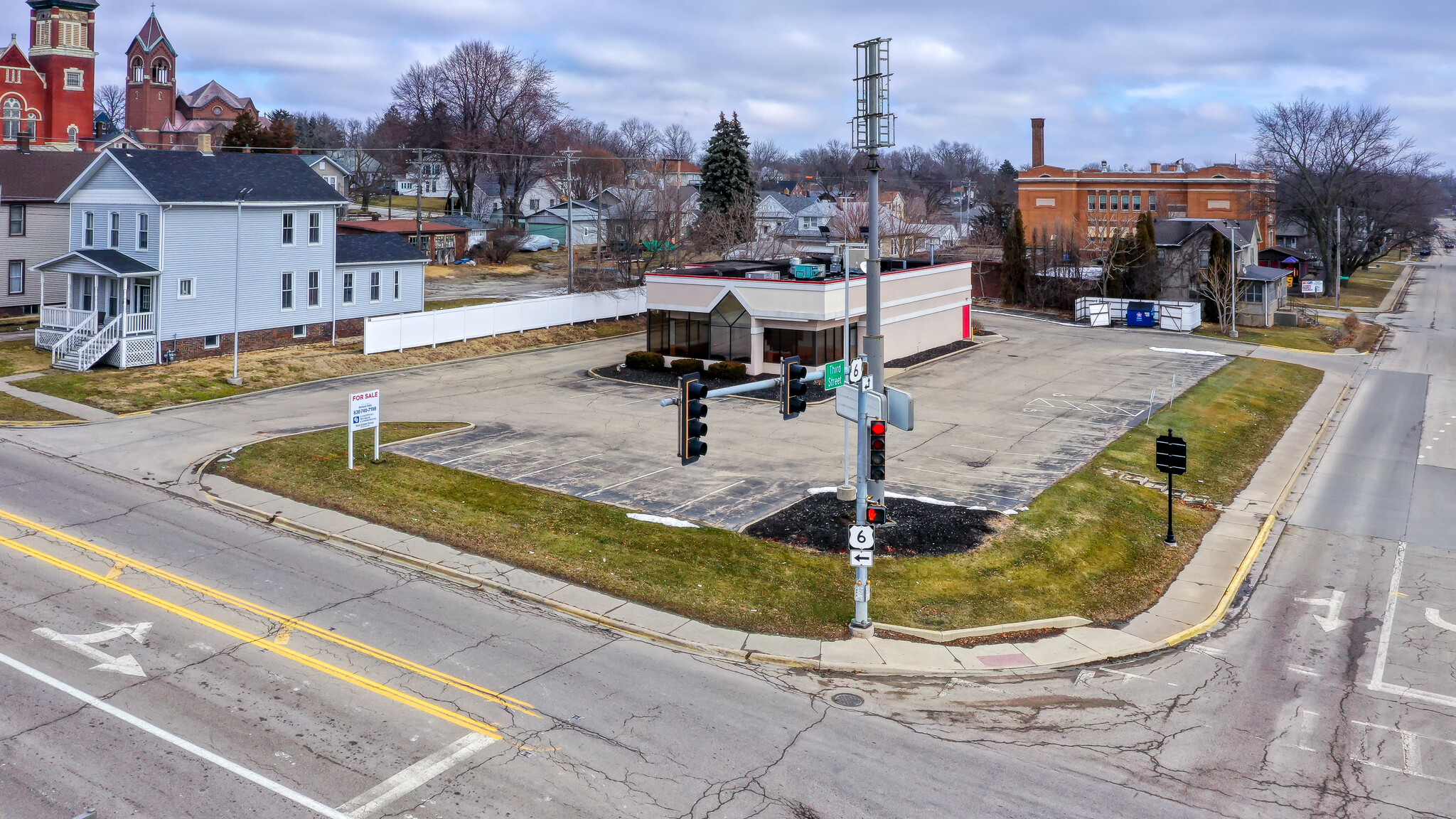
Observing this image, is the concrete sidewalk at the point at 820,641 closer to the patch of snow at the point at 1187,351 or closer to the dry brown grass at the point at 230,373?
the dry brown grass at the point at 230,373

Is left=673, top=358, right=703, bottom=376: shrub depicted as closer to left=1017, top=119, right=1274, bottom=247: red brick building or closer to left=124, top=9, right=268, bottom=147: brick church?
left=1017, top=119, right=1274, bottom=247: red brick building

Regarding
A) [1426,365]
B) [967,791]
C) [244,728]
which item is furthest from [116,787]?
[1426,365]

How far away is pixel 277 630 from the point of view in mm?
17266

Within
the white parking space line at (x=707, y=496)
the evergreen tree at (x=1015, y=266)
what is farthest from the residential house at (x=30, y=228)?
the evergreen tree at (x=1015, y=266)

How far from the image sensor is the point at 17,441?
1162 inches

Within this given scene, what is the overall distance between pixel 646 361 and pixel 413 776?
33744mm

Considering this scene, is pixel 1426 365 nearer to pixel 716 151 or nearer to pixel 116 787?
pixel 716 151

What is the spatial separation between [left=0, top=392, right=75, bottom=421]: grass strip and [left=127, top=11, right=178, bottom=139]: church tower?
103 meters

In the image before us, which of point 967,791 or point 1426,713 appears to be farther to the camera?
point 1426,713

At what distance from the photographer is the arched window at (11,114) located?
3664 inches

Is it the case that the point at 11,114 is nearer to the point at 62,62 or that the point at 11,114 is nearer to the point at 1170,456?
the point at 62,62

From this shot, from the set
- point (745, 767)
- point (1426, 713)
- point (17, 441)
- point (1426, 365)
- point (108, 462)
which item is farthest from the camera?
point (1426, 365)

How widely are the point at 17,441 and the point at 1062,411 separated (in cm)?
3381

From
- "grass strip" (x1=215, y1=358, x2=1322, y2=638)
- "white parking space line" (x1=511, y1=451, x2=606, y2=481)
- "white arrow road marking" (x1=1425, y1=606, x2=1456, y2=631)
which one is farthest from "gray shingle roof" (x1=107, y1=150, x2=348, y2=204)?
"white arrow road marking" (x1=1425, y1=606, x2=1456, y2=631)
